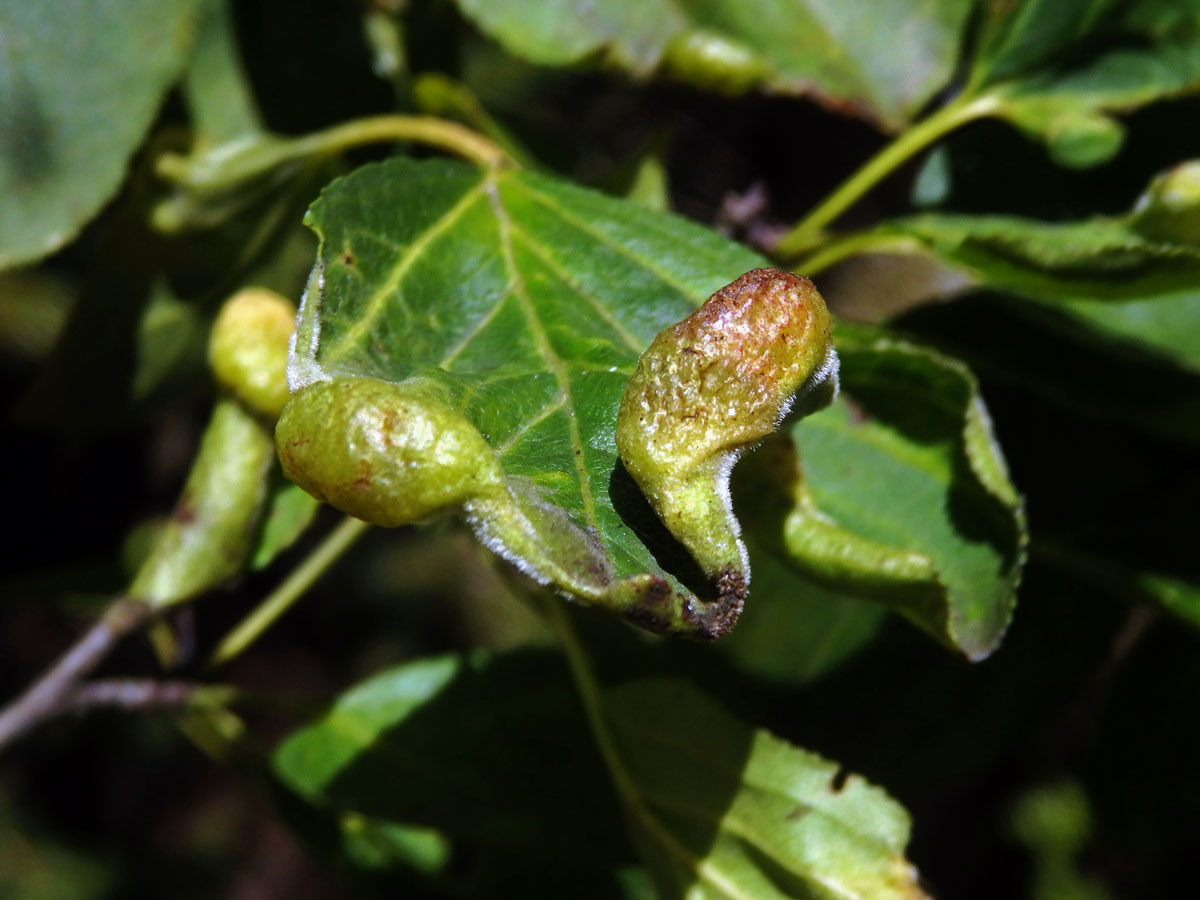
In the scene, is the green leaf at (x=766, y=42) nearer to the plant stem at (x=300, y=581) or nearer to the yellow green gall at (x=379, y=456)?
the plant stem at (x=300, y=581)

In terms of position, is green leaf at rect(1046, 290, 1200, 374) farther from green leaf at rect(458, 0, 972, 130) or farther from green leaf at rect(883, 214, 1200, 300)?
green leaf at rect(458, 0, 972, 130)

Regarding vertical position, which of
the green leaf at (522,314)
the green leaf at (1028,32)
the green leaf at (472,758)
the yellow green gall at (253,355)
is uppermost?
the green leaf at (522,314)

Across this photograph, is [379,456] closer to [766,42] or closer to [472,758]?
[472,758]

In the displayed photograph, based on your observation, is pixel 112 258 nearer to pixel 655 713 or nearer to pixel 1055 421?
pixel 655 713

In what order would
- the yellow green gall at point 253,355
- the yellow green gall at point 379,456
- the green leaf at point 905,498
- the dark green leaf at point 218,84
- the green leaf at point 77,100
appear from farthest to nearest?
the dark green leaf at point 218,84, the green leaf at point 77,100, the yellow green gall at point 253,355, the green leaf at point 905,498, the yellow green gall at point 379,456

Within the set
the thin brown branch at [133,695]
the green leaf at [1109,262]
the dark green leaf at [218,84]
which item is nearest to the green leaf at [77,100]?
the dark green leaf at [218,84]

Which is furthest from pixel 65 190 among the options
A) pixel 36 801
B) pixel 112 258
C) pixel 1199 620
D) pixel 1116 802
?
pixel 36 801

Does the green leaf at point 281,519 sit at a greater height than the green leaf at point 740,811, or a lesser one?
greater

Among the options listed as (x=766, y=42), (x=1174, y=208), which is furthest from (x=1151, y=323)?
(x=766, y=42)
